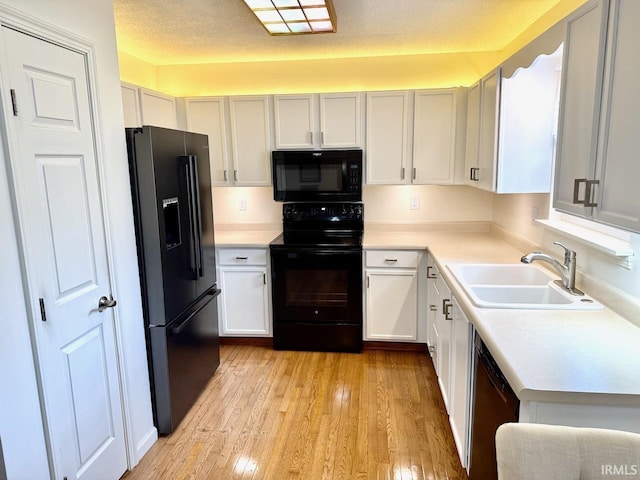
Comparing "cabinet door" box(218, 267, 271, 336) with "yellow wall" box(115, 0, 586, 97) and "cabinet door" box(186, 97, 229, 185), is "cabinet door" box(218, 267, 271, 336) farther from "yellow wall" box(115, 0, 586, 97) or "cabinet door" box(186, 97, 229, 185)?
"yellow wall" box(115, 0, 586, 97)

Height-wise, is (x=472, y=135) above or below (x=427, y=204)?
above

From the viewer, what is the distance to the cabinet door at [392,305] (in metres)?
3.15

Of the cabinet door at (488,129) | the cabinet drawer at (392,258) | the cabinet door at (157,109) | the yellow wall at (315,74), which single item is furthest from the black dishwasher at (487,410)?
the cabinet door at (157,109)

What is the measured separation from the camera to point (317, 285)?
3197 mm

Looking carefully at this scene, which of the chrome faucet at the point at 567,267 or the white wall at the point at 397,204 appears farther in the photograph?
the white wall at the point at 397,204

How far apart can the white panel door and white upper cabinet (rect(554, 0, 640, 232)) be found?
6.23 feet

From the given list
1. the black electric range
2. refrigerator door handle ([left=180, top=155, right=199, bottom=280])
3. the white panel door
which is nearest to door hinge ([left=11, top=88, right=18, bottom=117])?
the white panel door

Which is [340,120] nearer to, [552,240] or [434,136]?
[434,136]

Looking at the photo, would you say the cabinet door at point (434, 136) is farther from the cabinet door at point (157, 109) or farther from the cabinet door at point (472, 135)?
the cabinet door at point (157, 109)

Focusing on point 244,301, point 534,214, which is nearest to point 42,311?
point 244,301

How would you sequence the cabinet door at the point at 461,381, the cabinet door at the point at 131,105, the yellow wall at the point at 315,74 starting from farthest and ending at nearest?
the yellow wall at the point at 315,74
the cabinet door at the point at 131,105
the cabinet door at the point at 461,381

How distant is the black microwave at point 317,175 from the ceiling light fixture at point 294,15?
938 mm

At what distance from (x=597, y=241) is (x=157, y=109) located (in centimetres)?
295

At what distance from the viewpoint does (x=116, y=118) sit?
1921mm
